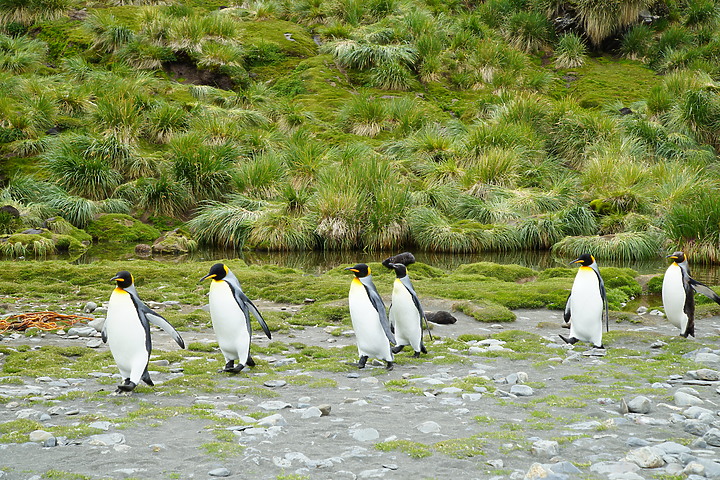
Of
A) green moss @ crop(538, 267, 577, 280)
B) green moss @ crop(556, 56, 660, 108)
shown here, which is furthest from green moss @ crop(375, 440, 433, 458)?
green moss @ crop(556, 56, 660, 108)

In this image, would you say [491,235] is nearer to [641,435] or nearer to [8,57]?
[641,435]

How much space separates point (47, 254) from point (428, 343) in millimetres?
9284

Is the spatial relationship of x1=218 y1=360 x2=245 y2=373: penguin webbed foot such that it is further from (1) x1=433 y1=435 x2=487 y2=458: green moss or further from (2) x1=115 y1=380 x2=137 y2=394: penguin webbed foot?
(1) x1=433 y1=435 x2=487 y2=458: green moss

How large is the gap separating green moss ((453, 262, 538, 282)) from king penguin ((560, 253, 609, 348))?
11.9 ft

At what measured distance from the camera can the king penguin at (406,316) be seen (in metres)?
6.08

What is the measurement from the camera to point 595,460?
3.35 meters

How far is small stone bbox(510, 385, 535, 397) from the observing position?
183 inches

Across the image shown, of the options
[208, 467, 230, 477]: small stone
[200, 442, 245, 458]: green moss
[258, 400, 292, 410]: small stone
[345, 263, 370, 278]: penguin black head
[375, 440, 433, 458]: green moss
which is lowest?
[258, 400, 292, 410]: small stone

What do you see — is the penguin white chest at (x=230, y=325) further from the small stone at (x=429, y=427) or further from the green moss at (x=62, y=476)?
the green moss at (x=62, y=476)

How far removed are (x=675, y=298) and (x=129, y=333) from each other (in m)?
5.26

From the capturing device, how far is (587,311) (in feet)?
21.1

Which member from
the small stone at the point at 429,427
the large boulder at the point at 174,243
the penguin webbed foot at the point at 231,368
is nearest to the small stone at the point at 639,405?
the small stone at the point at 429,427

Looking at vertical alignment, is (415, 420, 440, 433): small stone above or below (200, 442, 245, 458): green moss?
below

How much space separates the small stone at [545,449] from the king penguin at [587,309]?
3084mm
